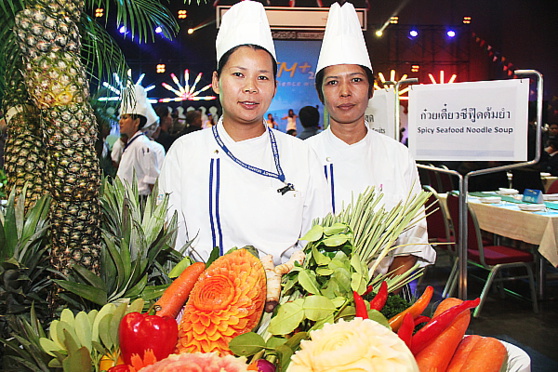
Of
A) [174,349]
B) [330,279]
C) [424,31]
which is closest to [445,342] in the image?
[330,279]

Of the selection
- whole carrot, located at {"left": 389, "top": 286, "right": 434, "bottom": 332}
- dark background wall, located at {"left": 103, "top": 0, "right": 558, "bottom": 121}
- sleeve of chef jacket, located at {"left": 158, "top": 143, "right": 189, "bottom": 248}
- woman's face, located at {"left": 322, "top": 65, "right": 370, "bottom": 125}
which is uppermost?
dark background wall, located at {"left": 103, "top": 0, "right": 558, "bottom": 121}

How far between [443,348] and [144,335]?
43cm

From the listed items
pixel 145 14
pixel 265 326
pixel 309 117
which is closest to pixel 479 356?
pixel 265 326

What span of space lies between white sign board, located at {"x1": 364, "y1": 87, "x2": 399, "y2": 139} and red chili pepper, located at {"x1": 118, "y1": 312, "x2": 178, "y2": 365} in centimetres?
288

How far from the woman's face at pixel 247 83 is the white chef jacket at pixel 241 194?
0.40 ft

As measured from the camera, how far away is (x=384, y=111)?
11.8 ft

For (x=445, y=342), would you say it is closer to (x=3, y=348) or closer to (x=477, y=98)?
(x=3, y=348)

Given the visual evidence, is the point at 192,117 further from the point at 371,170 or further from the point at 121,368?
the point at 121,368

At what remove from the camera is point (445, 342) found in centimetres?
81

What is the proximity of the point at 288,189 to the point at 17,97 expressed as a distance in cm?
74

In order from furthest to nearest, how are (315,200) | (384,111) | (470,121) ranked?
(384,111), (470,121), (315,200)

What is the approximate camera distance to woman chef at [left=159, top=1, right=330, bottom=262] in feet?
5.05

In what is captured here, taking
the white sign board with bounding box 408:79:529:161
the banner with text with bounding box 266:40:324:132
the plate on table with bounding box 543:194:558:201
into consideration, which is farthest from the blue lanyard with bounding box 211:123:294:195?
the banner with text with bounding box 266:40:324:132

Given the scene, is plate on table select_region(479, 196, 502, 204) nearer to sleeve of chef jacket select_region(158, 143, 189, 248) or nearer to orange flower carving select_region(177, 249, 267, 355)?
sleeve of chef jacket select_region(158, 143, 189, 248)
